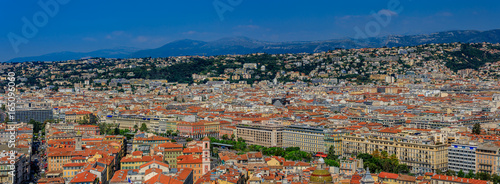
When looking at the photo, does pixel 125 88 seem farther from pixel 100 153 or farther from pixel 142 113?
pixel 100 153

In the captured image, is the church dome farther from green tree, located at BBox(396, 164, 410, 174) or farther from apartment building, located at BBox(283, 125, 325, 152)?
apartment building, located at BBox(283, 125, 325, 152)

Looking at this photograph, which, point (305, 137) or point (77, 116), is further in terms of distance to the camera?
point (77, 116)

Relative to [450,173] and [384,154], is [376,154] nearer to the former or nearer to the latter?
[384,154]

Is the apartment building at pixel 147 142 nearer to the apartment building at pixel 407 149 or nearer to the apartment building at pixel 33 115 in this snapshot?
the apartment building at pixel 407 149

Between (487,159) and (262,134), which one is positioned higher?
(262,134)

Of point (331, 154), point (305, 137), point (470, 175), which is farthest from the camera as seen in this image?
point (305, 137)

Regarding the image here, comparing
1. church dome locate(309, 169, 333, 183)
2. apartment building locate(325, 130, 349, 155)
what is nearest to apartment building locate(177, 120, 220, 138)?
apartment building locate(325, 130, 349, 155)

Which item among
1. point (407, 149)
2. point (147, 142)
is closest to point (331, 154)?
point (407, 149)
